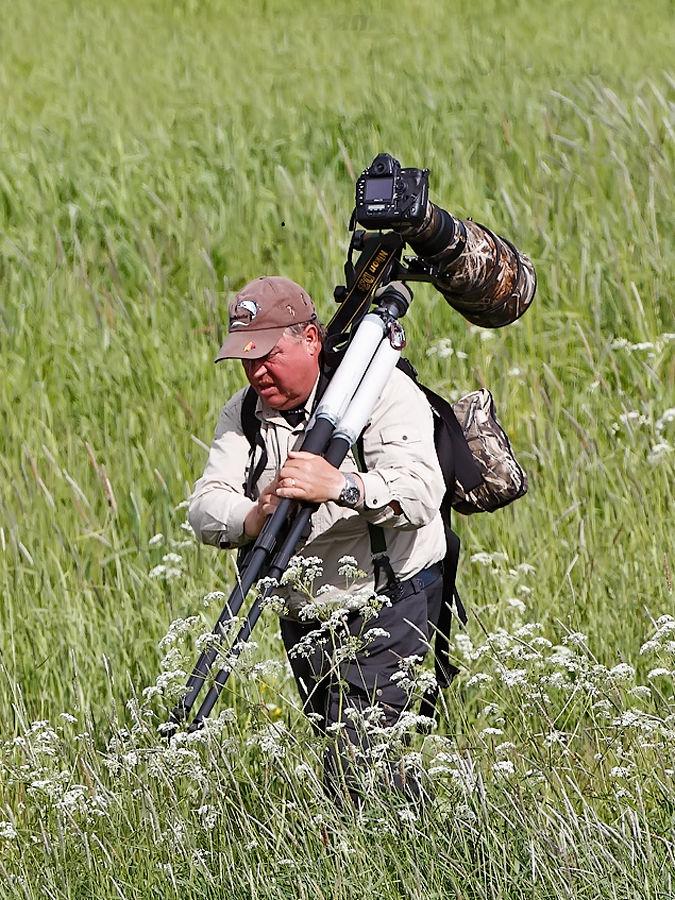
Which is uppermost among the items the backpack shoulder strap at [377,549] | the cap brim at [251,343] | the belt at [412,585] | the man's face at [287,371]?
the cap brim at [251,343]

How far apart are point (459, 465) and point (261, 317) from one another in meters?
0.68

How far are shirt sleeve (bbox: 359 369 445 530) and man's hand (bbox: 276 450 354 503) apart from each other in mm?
→ 164

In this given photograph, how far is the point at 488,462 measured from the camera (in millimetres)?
3711

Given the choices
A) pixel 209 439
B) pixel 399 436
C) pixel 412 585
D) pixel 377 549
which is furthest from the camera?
pixel 209 439

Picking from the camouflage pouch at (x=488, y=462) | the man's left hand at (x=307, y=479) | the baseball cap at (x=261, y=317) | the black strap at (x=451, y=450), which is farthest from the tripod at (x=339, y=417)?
the camouflage pouch at (x=488, y=462)

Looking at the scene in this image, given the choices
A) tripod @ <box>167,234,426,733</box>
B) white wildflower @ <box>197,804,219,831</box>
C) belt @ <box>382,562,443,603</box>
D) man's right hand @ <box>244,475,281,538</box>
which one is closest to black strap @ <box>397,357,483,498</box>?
belt @ <box>382,562,443,603</box>

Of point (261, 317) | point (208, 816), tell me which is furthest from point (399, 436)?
point (208, 816)

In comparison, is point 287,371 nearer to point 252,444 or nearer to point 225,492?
point 252,444

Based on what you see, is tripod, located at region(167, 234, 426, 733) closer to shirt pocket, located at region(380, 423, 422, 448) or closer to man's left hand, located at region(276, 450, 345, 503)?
man's left hand, located at region(276, 450, 345, 503)

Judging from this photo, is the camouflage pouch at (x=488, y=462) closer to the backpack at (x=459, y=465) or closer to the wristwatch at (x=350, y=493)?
the backpack at (x=459, y=465)

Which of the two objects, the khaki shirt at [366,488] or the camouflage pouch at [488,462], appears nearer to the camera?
the khaki shirt at [366,488]

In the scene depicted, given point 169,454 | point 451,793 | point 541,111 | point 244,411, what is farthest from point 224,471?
point 541,111

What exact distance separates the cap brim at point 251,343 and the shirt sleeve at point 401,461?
0.32 metres

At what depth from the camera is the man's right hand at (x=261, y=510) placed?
3168mm
